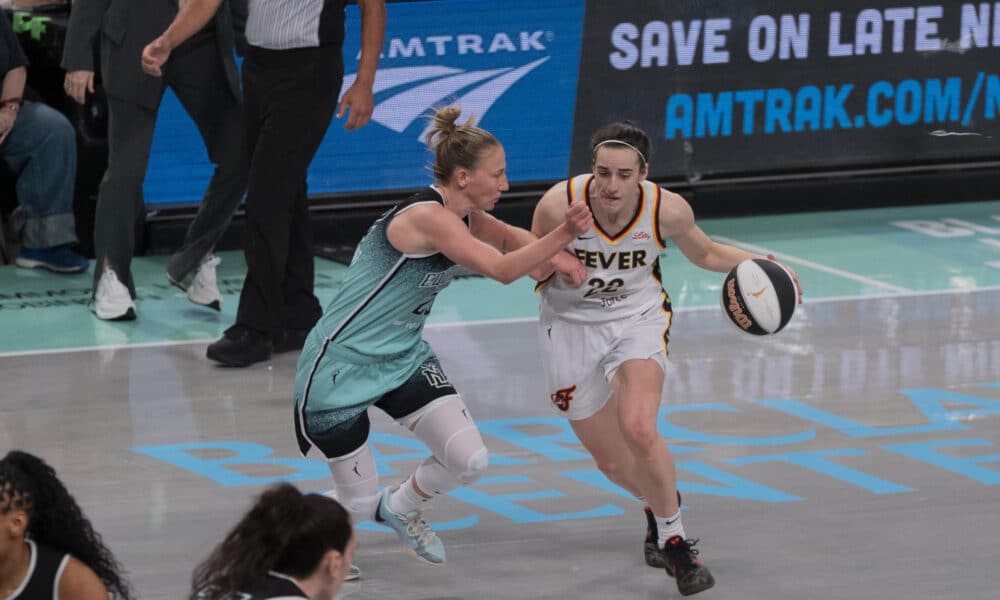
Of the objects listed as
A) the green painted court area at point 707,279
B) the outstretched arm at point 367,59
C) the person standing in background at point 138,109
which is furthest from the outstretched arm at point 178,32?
the green painted court area at point 707,279

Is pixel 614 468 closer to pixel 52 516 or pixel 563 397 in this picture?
pixel 563 397

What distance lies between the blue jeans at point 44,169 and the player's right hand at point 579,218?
5783 mm

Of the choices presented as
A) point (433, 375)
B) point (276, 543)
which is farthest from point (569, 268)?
point (276, 543)

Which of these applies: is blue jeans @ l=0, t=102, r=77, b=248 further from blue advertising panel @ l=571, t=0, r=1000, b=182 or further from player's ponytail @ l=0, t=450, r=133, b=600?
player's ponytail @ l=0, t=450, r=133, b=600

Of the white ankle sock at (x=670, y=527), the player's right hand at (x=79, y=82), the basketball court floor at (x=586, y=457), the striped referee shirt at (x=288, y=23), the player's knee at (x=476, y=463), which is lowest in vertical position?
the basketball court floor at (x=586, y=457)

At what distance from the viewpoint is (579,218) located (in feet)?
17.9

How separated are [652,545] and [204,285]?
14.3ft

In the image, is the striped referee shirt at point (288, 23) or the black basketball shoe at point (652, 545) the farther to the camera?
the striped referee shirt at point (288, 23)

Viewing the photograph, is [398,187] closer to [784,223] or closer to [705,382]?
[784,223]

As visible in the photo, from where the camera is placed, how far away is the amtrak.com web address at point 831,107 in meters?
11.7

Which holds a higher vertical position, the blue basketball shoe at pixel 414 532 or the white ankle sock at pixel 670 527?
the white ankle sock at pixel 670 527

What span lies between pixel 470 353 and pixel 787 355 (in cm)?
166

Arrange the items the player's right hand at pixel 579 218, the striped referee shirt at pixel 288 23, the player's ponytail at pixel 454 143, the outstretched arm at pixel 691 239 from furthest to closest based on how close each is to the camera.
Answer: the striped referee shirt at pixel 288 23 → the outstretched arm at pixel 691 239 → the player's ponytail at pixel 454 143 → the player's right hand at pixel 579 218

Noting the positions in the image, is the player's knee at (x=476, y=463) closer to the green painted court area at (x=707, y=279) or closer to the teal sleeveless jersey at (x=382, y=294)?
the teal sleeveless jersey at (x=382, y=294)
